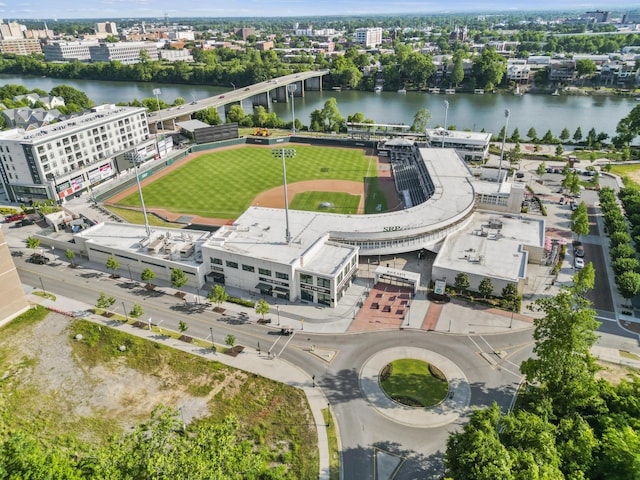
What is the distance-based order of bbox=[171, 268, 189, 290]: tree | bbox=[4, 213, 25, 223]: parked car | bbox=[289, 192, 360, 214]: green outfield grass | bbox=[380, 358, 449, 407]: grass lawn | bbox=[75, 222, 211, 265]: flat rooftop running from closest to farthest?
bbox=[380, 358, 449, 407]: grass lawn, bbox=[171, 268, 189, 290]: tree, bbox=[75, 222, 211, 265]: flat rooftop, bbox=[4, 213, 25, 223]: parked car, bbox=[289, 192, 360, 214]: green outfield grass

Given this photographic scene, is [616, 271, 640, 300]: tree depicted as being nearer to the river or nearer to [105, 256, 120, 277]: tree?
[105, 256, 120, 277]: tree

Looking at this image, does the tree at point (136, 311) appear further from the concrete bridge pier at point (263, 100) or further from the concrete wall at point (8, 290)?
the concrete bridge pier at point (263, 100)

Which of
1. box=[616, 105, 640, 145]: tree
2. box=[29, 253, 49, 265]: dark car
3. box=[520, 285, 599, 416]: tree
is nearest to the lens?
box=[520, 285, 599, 416]: tree

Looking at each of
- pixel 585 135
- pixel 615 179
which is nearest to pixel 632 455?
pixel 615 179

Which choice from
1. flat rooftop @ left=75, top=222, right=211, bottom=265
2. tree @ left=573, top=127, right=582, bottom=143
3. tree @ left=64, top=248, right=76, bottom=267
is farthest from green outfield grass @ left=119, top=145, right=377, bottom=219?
tree @ left=573, top=127, right=582, bottom=143

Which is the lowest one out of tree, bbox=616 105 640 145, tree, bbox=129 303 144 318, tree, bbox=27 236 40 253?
tree, bbox=129 303 144 318

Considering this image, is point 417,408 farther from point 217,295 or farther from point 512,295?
point 217,295
